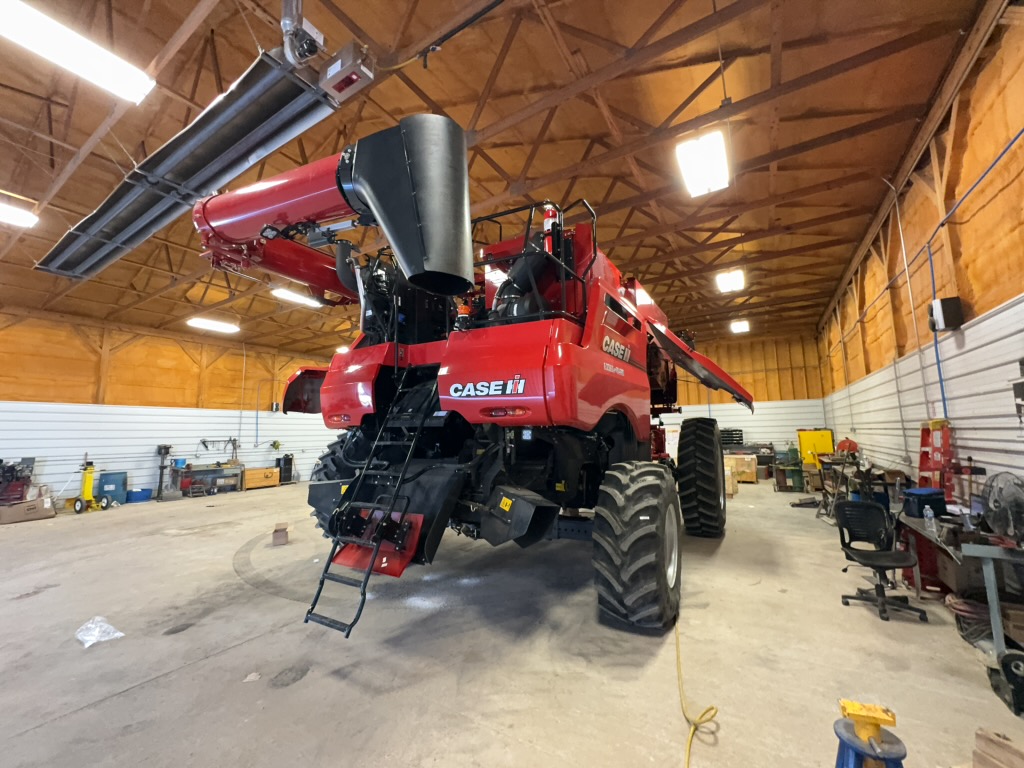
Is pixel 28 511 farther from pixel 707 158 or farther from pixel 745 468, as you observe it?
pixel 745 468

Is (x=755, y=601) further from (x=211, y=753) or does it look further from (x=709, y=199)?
(x=709, y=199)

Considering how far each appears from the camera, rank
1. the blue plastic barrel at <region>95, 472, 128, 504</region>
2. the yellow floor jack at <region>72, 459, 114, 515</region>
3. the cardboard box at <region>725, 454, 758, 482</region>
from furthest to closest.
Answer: the cardboard box at <region>725, 454, 758, 482</region>
the blue plastic barrel at <region>95, 472, 128, 504</region>
the yellow floor jack at <region>72, 459, 114, 515</region>

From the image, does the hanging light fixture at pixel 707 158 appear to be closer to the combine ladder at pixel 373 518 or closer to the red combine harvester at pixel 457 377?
the red combine harvester at pixel 457 377

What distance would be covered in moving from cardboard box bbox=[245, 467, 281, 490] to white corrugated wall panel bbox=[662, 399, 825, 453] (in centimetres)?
1505

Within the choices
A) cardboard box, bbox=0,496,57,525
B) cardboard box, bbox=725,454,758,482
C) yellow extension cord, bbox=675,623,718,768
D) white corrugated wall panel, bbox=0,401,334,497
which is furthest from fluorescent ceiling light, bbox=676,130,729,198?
white corrugated wall panel, bbox=0,401,334,497

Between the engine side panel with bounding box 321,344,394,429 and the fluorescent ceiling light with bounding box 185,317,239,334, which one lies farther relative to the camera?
the fluorescent ceiling light with bounding box 185,317,239,334

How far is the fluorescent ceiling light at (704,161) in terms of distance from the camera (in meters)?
4.87

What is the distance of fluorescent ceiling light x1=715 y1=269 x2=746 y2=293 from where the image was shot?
33.3 ft

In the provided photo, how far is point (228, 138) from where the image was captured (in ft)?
11.0

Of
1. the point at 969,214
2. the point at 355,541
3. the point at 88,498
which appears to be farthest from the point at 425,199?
the point at 88,498

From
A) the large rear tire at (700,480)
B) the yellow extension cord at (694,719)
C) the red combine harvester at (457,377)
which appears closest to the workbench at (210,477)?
the red combine harvester at (457,377)

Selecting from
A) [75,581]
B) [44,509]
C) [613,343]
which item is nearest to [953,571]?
[613,343]

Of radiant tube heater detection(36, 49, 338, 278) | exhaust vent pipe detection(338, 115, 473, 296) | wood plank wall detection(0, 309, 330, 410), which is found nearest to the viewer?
exhaust vent pipe detection(338, 115, 473, 296)

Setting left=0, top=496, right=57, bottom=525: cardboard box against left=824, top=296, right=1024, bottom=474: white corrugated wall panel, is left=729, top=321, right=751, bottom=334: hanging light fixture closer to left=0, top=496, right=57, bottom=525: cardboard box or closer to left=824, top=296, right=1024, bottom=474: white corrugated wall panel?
left=824, top=296, right=1024, bottom=474: white corrugated wall panel
